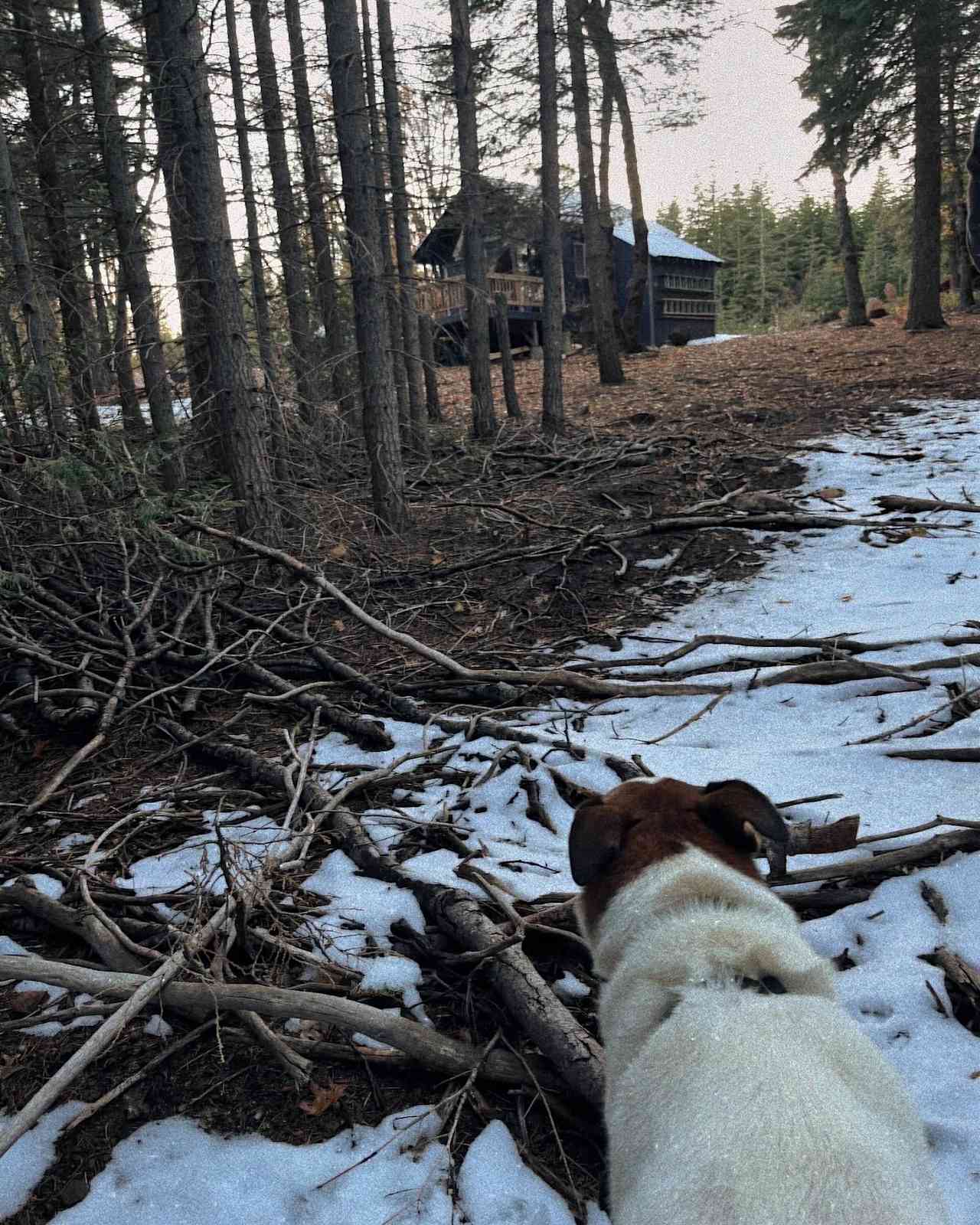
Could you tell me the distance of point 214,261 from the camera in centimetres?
748

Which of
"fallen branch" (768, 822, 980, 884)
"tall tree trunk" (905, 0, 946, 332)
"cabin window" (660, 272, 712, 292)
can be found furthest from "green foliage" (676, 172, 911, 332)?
"fallen branch" (768, 822, 980, 884)

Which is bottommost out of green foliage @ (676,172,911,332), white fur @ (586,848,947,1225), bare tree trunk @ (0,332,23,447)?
white fur @ (586,848,947,1225)

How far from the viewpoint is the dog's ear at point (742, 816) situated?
2.03 meters

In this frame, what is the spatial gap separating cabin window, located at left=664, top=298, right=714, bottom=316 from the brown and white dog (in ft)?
151

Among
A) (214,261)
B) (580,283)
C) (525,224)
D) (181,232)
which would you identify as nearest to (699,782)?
(214,261)

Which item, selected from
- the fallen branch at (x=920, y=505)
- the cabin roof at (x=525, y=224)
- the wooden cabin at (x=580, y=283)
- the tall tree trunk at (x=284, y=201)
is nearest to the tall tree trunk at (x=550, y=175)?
the tall tree trunk at (x=284, y=201)

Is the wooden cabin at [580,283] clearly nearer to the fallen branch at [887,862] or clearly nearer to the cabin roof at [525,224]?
the cabin roof at [525,224]

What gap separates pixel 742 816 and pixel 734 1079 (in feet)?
2.61

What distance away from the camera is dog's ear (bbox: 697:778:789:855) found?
2.03 metres

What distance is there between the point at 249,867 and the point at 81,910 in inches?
29.3

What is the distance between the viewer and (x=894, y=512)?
8211 mm

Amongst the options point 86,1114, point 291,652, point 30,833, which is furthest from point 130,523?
point 86,1114

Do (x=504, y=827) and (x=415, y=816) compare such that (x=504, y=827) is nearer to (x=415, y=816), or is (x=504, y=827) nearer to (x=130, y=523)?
(x=415, y=816)

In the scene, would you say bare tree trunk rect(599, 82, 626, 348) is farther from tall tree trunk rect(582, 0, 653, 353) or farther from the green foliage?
the green foliage
